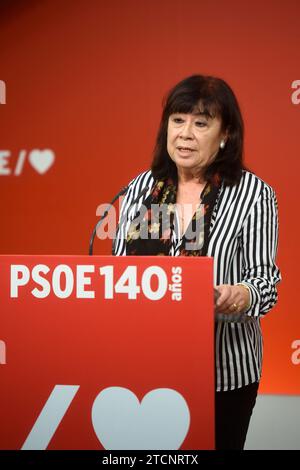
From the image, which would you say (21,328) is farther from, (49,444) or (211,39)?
(211,39)

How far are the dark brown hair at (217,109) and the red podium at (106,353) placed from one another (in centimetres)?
49

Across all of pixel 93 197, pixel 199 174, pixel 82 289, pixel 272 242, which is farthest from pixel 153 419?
pixel 93 197

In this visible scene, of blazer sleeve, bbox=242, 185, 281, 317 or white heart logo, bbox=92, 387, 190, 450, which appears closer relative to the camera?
white heart logo, bbox=92, 387, 190, 450

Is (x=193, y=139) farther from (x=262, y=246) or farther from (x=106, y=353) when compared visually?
(x=106, y=353)

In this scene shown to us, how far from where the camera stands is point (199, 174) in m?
1.72

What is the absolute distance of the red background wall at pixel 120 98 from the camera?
362 centimetres

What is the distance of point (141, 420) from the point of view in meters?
1.27

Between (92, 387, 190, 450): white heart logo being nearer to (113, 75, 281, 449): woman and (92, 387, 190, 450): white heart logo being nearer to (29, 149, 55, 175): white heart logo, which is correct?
(113, 75, 281, 449): woman

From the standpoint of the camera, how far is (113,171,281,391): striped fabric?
1.55m

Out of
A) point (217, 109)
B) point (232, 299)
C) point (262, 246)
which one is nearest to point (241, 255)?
point (262, 246)

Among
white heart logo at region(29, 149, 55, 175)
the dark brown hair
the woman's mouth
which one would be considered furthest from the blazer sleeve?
white heart logo at region(29, 149, 55, 175)

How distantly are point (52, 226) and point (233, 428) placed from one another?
2385 millimetres

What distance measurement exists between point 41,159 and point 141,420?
2.69 metres
